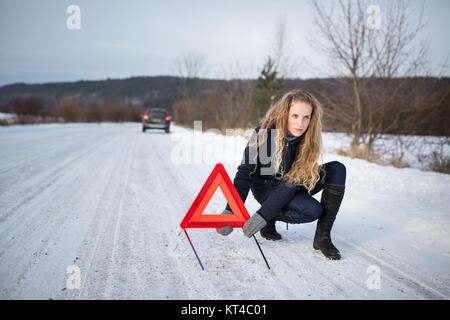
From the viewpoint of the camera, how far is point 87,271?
6.08 feet

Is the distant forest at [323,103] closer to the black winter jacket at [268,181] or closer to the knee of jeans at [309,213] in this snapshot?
the black winter jacket at [268,181]

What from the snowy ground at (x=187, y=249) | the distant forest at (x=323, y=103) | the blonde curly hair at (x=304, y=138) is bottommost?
the snowy ground at (x=187, y=249)

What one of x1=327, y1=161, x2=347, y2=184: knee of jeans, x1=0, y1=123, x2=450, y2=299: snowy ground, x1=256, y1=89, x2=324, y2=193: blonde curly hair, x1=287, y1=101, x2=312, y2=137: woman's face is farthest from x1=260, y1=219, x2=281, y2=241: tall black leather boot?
x1=287, y1=101, x2=312, y2=137: woman's face

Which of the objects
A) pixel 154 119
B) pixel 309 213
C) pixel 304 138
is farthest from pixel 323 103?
pixel 154 119

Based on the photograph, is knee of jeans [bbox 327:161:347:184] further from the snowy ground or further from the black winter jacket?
the snowy ground

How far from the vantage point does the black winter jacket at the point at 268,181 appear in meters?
2.05

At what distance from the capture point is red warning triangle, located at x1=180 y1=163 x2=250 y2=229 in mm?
1999

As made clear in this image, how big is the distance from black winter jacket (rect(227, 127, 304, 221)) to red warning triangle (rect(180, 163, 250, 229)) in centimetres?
12

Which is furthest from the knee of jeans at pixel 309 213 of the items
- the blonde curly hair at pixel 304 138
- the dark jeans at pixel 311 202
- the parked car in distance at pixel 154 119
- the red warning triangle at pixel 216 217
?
the parked car in distance at pixel 154 119

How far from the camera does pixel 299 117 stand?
2211 millimetres

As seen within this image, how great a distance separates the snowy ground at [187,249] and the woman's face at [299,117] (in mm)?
1091

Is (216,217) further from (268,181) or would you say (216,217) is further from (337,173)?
(337,173)

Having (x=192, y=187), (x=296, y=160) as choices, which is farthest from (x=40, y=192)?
(x=296, y=160)

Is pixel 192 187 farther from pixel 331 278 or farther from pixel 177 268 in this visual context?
pixel 331 278
